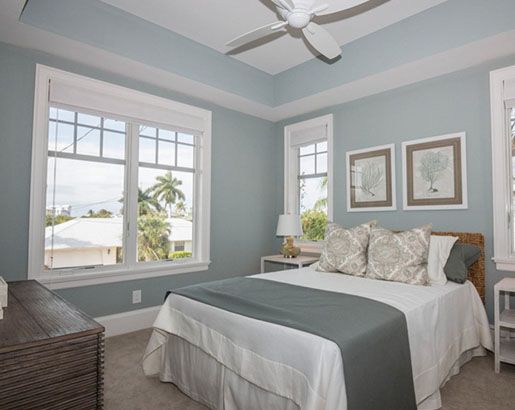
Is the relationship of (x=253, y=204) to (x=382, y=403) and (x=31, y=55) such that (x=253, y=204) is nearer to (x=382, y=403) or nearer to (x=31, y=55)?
(x=31, y=55)

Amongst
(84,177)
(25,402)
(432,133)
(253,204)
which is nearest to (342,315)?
(25,402)

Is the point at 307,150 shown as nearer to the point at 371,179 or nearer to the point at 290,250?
the point at 371,179

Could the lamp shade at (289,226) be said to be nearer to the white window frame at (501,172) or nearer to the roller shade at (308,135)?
the roller shade at (308,135)

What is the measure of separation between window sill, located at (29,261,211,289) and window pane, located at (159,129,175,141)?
1399 millimetres

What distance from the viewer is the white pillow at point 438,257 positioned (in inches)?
101

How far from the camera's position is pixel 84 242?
3102 mm

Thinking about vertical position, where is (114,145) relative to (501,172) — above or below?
above

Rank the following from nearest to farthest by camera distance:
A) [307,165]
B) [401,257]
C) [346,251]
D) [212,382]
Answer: [212,382] < [401,257] < [346,251] < [307,165]

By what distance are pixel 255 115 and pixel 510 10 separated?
280 cm

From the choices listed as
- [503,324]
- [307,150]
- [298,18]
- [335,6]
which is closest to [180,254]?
[307,150]

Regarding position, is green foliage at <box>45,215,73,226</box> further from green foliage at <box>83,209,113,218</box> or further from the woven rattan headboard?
the woven rattan headboard

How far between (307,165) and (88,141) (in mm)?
2638

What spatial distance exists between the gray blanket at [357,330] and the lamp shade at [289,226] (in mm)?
1850

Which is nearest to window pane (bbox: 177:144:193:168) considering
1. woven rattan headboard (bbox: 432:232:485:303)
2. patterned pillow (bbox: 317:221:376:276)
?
patterned pillow (bbox: 317:221:376:276)
